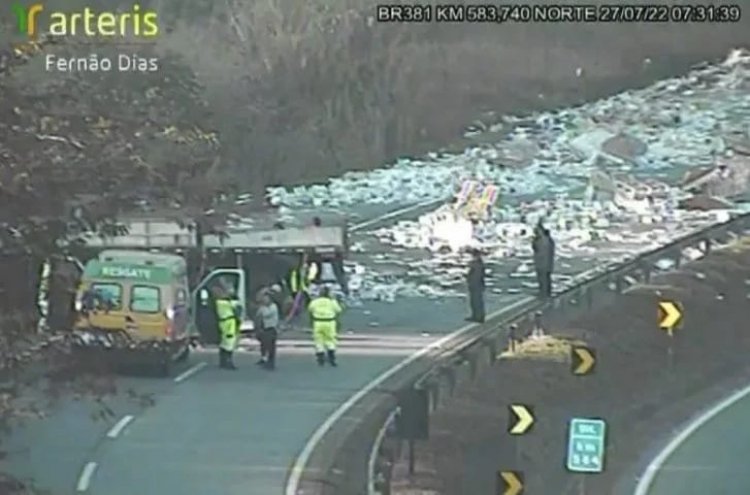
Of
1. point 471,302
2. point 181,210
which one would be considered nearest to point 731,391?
point 471,302

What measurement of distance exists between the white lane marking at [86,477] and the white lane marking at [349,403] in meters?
0.44

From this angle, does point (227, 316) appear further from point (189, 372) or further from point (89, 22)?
point (89, 22)

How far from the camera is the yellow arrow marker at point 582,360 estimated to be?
4230 mm

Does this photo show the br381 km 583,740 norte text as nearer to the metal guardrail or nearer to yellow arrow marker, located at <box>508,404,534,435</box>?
the metal guardrail

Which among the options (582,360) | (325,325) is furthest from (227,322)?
Answer: (582,360)

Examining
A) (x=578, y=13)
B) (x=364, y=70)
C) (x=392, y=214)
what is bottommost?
(x=392, y=214)

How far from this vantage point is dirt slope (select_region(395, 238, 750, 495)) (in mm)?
4195

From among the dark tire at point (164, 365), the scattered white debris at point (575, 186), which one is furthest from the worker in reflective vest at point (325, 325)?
the dark tire at point (164, 365)

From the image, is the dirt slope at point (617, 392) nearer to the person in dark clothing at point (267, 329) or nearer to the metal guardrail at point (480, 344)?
the metal guardrail at point (480, 344)

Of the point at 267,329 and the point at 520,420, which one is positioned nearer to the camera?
the point at 520,420

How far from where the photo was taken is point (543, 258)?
427cm

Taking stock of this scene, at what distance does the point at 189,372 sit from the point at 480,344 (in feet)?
2.18

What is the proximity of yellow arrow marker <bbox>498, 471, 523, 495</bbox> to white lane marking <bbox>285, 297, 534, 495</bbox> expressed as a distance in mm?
326

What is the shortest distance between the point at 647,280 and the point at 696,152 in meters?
0.31
